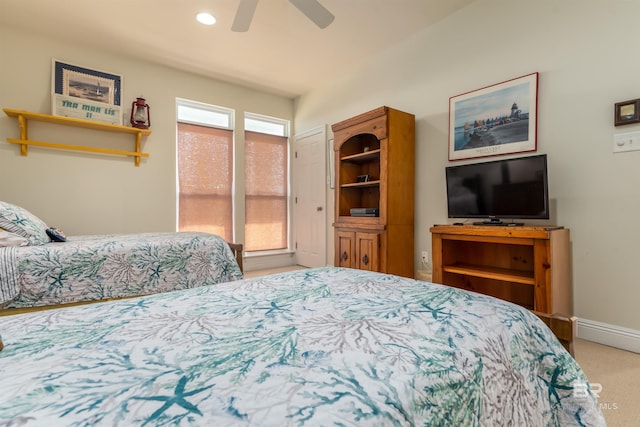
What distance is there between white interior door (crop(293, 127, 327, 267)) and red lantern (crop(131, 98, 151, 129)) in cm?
208

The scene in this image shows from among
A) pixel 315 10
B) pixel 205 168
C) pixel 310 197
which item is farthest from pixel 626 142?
pixel 205 168

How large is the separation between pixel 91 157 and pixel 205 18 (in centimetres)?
201

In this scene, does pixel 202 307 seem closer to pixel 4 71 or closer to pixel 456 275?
pixel 456 275

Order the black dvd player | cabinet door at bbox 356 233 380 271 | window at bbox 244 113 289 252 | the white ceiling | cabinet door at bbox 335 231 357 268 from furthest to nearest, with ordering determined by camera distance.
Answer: window at bbox 244 113 289 252 < cabinet door at bbox 335 231 357 268 < the black dvd player < cabinet door at bbox 356 233 380 271 < the white ceiling

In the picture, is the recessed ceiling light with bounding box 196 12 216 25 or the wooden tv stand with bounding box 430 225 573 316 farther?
the recessed ceiling light with bounding box 196 12 216 25

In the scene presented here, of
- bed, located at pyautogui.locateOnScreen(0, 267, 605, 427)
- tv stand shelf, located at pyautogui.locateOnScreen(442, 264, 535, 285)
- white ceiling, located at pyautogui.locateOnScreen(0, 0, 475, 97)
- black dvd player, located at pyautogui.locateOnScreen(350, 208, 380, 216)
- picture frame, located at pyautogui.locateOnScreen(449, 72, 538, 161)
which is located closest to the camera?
bed, located at pyautogui.locateOnScreen(0, 267, 605, 427)

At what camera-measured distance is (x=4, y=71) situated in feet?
10.3

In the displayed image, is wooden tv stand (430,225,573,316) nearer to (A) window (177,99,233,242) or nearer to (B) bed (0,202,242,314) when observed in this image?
(B) bed (0,202,242,314)

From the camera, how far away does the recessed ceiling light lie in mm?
2898

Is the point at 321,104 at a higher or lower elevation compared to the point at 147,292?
higher

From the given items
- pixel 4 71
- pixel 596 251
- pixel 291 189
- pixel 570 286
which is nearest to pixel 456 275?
pixel 570 286

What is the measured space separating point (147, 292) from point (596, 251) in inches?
123

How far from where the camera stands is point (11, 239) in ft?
6.55

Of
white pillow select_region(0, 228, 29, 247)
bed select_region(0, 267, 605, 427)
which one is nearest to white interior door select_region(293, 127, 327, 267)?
white pillow select_region(0, 228, 29, 247)
